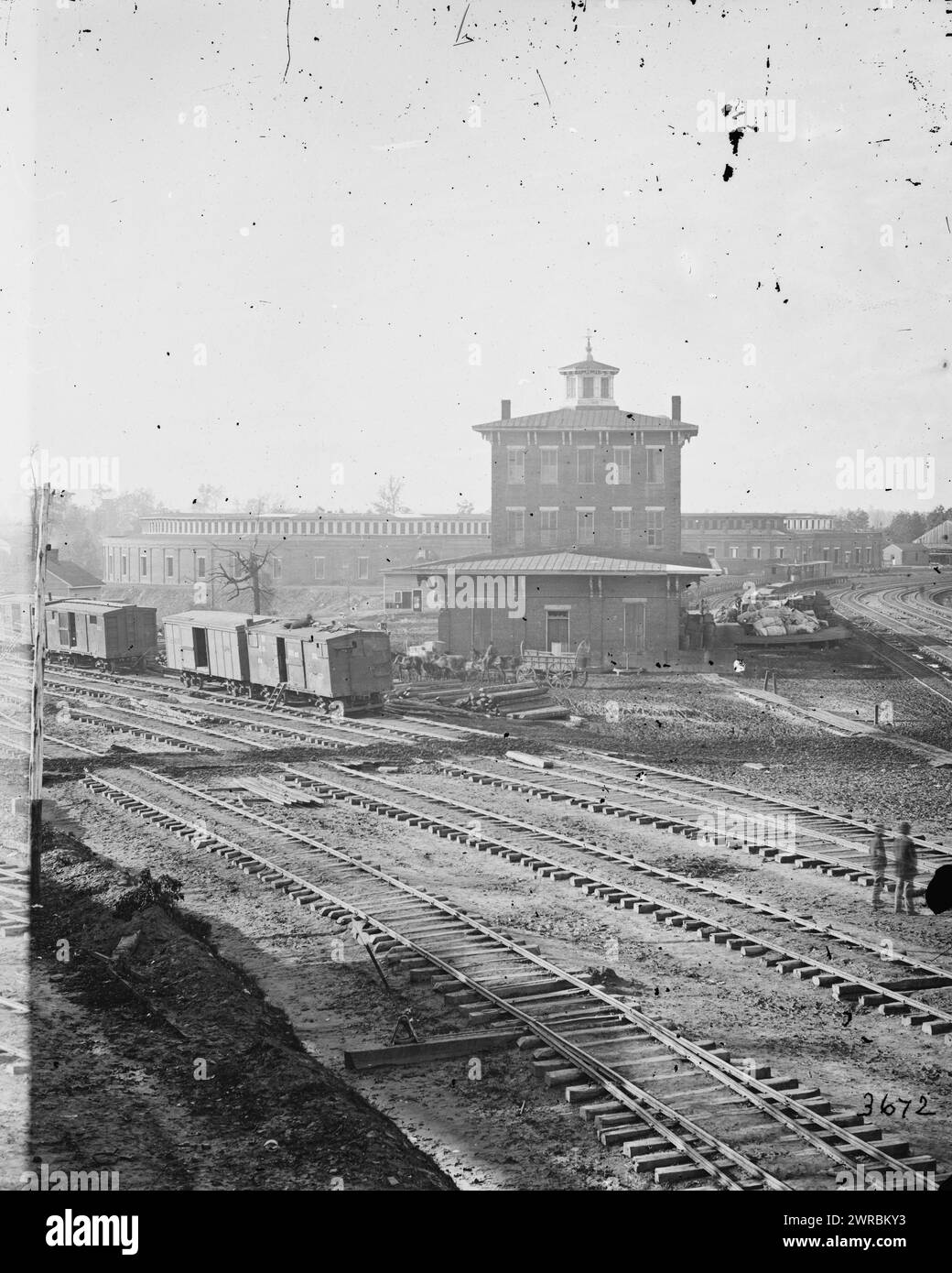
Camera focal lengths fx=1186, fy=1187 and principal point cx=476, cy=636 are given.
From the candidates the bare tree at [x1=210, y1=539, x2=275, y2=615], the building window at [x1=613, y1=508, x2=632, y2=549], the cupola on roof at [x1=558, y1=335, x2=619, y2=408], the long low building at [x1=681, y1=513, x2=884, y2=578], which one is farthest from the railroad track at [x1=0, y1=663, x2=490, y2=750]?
the long low building at [x1=681, y1=513, x2=884, y2=578]

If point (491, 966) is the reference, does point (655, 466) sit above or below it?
above

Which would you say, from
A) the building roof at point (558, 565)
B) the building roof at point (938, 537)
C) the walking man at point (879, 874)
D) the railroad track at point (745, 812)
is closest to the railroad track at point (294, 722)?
the railroad track at point (745, 812)

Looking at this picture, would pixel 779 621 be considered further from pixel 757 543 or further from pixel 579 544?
pixel 757 543

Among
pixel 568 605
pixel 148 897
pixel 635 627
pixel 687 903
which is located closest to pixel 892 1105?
pixel 687 903

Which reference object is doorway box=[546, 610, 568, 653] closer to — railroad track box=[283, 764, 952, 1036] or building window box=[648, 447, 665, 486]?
building window box=[648, 447, 665, 486]

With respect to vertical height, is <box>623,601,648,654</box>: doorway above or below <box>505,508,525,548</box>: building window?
below

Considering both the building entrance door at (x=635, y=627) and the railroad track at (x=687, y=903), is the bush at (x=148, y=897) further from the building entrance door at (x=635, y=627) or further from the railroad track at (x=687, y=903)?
the building entrance door at (x=635, y=627)

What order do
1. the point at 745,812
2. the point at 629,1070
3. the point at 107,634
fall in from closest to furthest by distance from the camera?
the point at 629,1070, the point at 745,812, the point at 107,634
